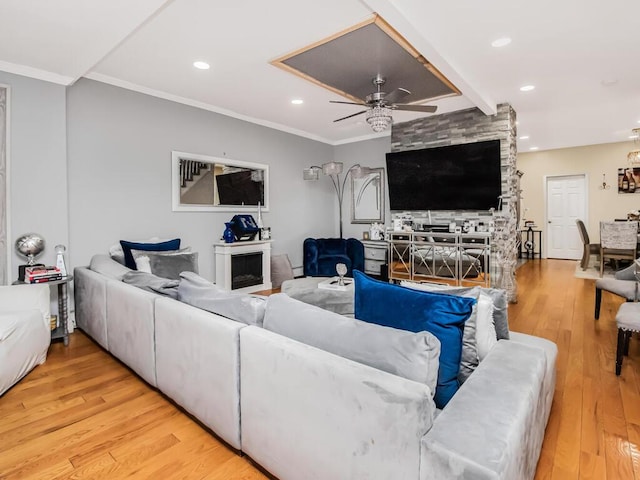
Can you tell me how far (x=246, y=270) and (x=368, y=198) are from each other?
270 centimetres

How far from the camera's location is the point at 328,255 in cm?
590

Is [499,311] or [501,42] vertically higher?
[501,42]

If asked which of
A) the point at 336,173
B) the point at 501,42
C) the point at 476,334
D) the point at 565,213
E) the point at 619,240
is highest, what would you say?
the point at 501,42

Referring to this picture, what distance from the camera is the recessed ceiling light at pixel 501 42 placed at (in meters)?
2.93

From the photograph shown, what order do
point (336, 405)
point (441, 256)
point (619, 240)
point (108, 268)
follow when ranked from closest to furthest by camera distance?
point (336, 405), point (108, 268), point (441, 256), point (619, 240)

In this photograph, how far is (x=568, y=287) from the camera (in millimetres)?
5391

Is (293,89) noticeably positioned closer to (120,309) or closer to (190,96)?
(190,96)

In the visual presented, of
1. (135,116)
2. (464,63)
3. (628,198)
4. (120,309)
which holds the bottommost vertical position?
(120,309)

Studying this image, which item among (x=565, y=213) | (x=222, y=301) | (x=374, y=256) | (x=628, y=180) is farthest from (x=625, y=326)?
(x=565, y=213)

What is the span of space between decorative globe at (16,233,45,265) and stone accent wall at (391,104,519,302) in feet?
16.2

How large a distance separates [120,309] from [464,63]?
3.66 m

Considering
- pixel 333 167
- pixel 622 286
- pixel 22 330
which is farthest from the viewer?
pixel 333 167

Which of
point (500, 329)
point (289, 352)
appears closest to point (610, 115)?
point (500, 329)

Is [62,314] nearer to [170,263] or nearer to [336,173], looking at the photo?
[170,263]
